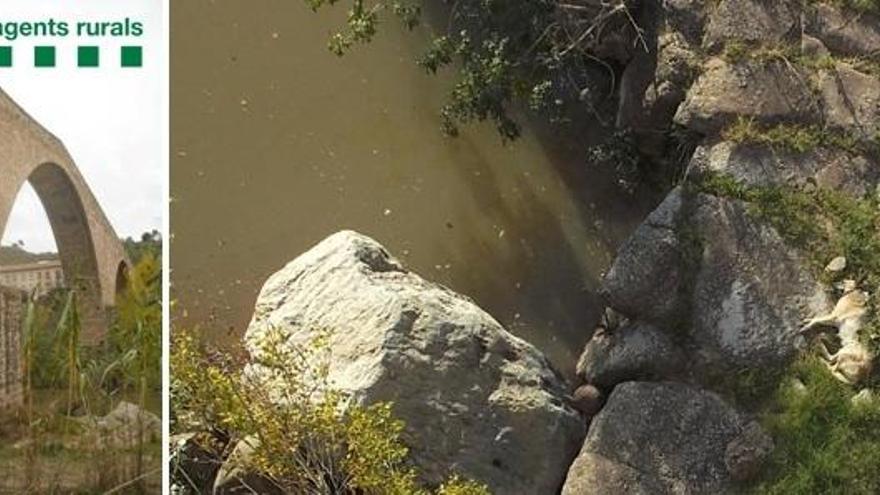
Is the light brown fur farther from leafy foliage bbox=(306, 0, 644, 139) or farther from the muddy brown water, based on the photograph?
leafy foliage bbox=(306, 0, 644, 139)

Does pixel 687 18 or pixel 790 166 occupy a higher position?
pixel 687 18

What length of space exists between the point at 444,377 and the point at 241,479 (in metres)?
1.16

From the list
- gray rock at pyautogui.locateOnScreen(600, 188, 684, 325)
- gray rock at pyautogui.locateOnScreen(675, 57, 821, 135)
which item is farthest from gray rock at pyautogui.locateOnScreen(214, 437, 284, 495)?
gray rock at pyautogui.locateOnScreen(675, 57, 821, 135)

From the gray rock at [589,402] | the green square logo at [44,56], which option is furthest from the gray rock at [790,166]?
the green square logo at [44,56]

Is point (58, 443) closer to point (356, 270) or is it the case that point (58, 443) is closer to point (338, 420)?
point (338, 420)

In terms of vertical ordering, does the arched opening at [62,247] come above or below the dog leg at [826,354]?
above

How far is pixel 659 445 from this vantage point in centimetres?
600

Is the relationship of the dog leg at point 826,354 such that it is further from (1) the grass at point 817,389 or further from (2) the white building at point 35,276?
(2) the white building at point 35,276

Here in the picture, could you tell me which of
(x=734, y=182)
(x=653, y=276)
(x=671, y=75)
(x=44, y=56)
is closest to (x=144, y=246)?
(x=44, y=56)

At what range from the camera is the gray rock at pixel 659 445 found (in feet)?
19.5

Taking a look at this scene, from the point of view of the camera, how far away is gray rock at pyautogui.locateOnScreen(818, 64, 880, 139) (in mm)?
6297

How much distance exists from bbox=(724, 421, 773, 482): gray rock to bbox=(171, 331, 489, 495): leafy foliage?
127 cm

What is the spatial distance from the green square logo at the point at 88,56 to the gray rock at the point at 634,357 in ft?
10.8

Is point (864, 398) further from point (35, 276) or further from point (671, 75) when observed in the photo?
point (35, 276)
